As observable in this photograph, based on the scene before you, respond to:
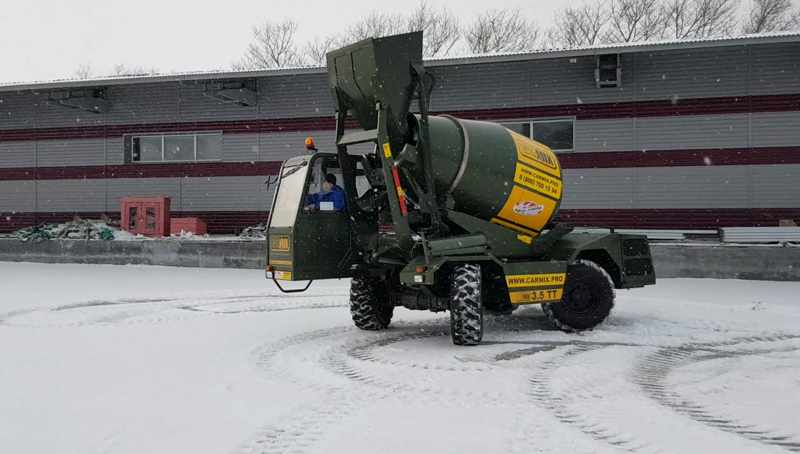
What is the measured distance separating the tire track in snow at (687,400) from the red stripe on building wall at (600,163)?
9144 millimetres

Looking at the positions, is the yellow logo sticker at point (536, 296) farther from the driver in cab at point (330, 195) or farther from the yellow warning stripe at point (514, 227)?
the driver in cab at point (330, 195)

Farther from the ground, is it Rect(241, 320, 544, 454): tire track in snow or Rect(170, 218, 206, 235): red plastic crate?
Rect(170, 218, 206, 235): red plastic crate

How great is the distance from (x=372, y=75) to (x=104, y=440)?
4.67m

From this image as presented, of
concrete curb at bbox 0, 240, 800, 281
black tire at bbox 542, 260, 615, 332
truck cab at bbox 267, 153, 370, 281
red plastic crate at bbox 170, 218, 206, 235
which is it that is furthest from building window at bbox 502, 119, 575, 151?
truck cab at bbox 267, 153, 370, 281

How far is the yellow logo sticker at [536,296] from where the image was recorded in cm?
810

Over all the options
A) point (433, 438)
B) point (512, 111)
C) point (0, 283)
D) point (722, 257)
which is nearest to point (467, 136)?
point (433, 438)

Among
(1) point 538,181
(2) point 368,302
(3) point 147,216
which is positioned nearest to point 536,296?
(1) point 538,181

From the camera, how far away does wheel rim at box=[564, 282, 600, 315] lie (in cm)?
878

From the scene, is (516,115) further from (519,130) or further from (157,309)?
(157,309)

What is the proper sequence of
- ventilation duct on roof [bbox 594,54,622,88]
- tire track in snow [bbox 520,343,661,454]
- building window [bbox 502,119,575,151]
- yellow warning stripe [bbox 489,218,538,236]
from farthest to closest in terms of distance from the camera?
building window [bbox 502,119,575,151], ventilation duct on roof [bbox 594,54,622,88], yellow warning stripe [bbox 489,218,538,236], tire track in snow [bbox 520,343,661,454]

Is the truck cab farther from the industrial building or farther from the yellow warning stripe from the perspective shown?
the industrial building

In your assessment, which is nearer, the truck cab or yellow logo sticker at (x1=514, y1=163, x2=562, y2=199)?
the truck cab

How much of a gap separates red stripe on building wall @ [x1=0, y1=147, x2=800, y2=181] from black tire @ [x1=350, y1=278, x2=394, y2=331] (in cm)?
976

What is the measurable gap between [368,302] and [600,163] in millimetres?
10449
